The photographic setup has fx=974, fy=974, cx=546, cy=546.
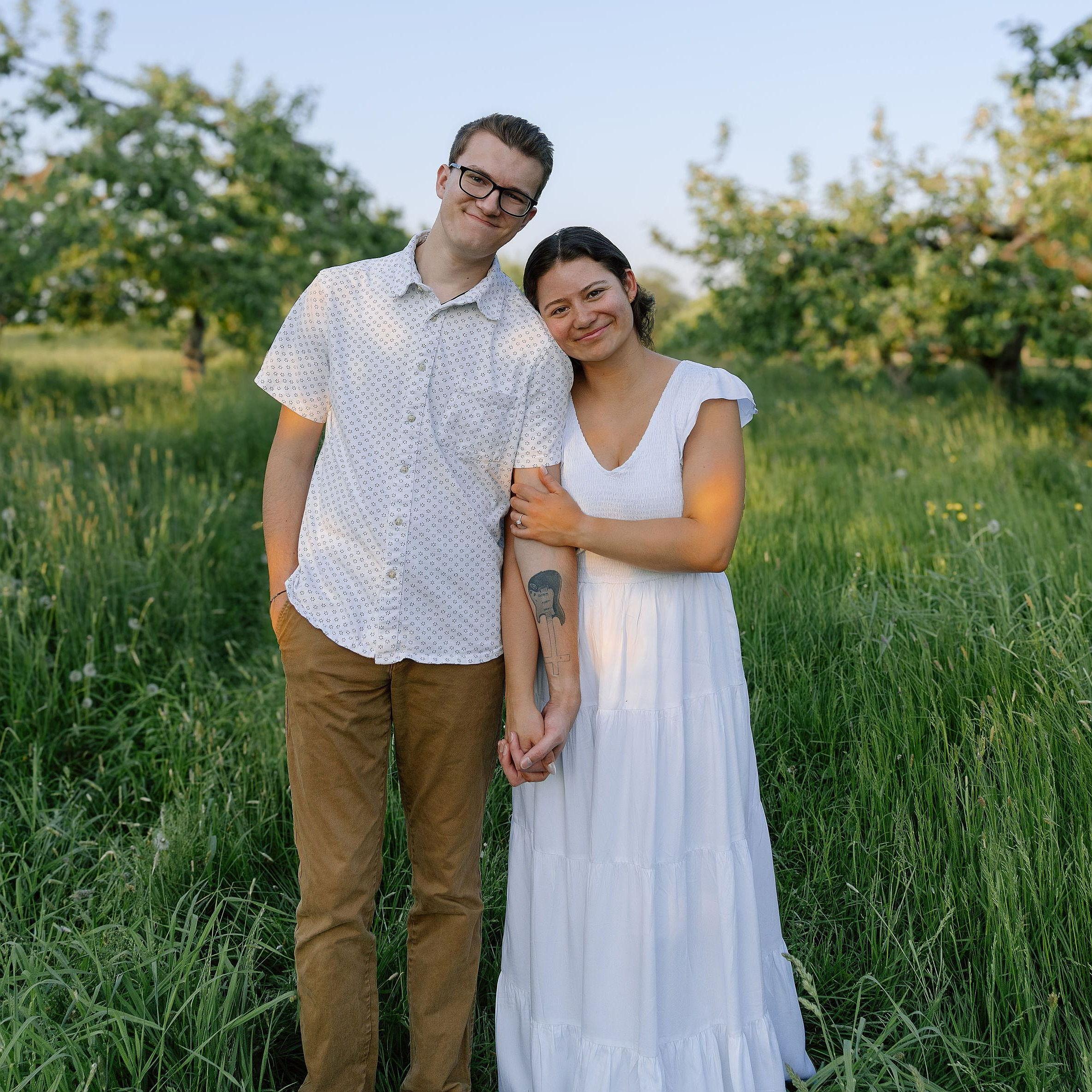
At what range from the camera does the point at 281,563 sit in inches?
94.0

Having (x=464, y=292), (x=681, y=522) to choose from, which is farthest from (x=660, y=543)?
(x=464, y=292)

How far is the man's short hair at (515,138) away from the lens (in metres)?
2.21

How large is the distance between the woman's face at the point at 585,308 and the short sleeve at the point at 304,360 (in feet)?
1.78

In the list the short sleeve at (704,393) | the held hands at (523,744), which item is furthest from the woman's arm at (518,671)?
the short sleeve at (704,393)

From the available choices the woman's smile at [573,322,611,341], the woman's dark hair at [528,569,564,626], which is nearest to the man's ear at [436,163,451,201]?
the woman's smile at [573,322,611,341]

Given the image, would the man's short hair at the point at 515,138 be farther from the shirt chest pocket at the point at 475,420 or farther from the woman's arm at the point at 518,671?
the woman's arm at the point at 518,671

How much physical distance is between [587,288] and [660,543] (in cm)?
63

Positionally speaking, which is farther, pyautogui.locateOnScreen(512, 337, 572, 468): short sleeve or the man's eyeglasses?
pyautogui.locateOnScreen(512, 337, 572, 468): short sleeve

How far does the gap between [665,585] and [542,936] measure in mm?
902

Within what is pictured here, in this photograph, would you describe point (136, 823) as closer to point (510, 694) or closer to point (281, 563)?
point (281, 563)

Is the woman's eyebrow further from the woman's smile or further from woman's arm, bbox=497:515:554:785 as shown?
woman's arm, bbox=497:515:554:785

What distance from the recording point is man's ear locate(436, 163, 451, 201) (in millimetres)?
2256

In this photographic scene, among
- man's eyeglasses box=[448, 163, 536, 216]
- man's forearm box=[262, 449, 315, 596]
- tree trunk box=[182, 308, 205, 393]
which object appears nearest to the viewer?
man's eyeglasses box=[448, 163, 536, 216]

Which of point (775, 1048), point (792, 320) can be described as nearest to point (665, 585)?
point (775, 1048)
